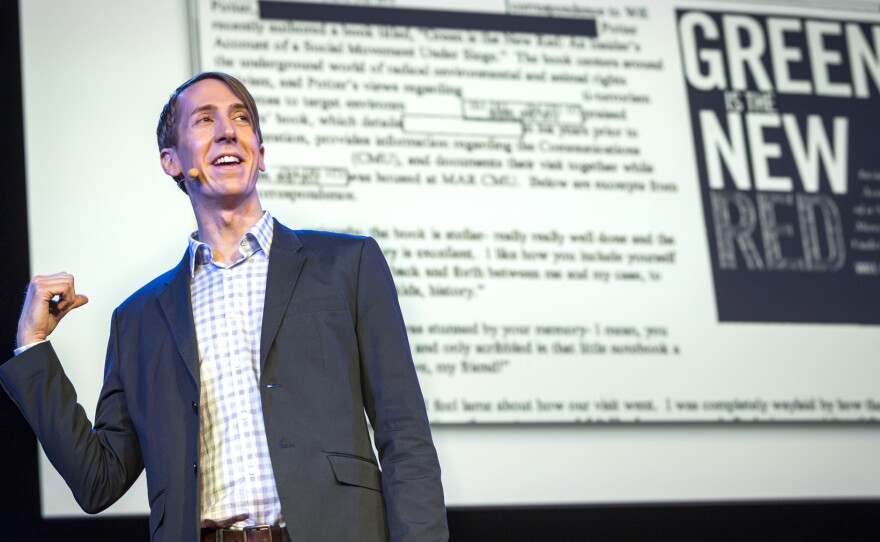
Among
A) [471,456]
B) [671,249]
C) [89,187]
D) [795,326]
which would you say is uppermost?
[89,187]

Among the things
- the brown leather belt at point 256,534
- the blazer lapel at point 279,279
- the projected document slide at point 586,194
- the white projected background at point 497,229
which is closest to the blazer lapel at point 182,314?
the blazer lapel at point 279,279

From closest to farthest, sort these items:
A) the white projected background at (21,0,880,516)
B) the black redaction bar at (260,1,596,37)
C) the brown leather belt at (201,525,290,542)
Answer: the brown leather belt at (201,525,290,542) < the white projected background at (21,0,880,516) < the black redaction bar at (260,1,596,37)

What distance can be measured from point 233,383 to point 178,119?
505mm

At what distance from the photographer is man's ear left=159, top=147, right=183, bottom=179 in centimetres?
191

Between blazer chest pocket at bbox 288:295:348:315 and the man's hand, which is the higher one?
the man's hand

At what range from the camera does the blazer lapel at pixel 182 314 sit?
5.51ft

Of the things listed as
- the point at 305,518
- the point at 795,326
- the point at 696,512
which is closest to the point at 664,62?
the point at 795,326

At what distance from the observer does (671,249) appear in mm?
3146

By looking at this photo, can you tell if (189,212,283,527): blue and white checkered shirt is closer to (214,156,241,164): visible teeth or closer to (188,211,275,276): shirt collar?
(188,211,275,276): shirt collar

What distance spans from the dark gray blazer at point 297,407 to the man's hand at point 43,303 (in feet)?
0.09

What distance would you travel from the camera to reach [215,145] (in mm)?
1835

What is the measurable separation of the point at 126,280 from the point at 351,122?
0.71m

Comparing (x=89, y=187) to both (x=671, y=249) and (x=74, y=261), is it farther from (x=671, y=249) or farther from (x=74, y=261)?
(x=671, y=249)

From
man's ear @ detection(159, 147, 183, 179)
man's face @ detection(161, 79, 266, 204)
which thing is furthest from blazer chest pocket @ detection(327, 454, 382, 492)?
man's ear @ detection(159, 147, 183, 179)
